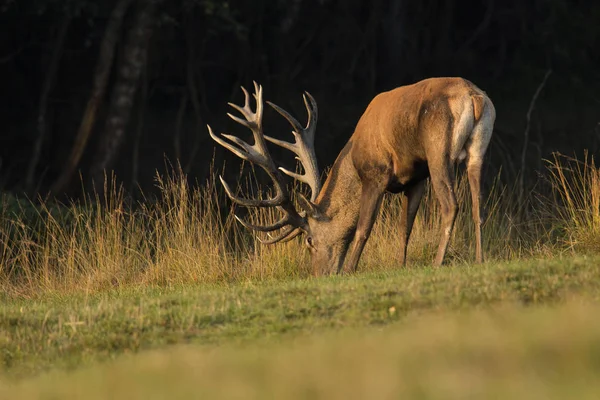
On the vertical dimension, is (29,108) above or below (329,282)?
below

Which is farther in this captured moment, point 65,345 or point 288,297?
point 288,297

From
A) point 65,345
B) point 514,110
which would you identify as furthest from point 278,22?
point 65,345

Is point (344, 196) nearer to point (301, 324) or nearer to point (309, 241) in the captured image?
point (309, 241)

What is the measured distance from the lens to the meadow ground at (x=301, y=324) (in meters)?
5.99

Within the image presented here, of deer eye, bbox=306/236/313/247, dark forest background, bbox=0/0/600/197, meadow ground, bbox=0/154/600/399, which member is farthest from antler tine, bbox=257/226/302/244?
dark forest background, bbox=0/0/600/197

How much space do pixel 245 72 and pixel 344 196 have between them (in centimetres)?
1406

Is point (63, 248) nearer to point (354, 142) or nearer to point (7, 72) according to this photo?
point (354, 142)

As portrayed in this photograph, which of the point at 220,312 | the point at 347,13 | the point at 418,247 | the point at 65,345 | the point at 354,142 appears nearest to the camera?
the point at 65,345

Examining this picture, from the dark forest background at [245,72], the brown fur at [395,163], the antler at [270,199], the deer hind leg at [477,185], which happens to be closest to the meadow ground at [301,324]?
the antler at [270,199]

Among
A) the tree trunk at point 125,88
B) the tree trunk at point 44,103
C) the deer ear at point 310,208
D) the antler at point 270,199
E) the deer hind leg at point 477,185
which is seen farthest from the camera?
the tree trunk at point 44,103

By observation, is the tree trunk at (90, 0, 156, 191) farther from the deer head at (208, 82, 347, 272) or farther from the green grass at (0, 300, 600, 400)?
the green grass at (0, 300, 600, 400)

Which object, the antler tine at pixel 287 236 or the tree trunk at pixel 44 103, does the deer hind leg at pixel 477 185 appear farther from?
the tree trunk at pixel 44 103

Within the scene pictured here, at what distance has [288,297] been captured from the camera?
9180 mm

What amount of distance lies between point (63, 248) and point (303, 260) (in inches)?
107
